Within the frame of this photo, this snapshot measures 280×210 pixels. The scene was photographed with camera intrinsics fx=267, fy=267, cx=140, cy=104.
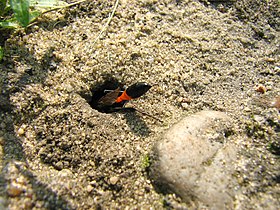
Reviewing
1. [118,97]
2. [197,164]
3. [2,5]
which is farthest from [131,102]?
[2,5]

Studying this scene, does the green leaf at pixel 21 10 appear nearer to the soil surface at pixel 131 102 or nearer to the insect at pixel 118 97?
the soil surface at pixel 131 102

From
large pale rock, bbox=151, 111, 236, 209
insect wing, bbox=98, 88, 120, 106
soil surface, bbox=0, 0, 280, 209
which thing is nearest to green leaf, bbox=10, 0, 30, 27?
soil surface, bbox=0, 0, 280, 209

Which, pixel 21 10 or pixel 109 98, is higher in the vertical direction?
pixel 21 10

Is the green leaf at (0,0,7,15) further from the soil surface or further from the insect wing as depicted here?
the insect wing

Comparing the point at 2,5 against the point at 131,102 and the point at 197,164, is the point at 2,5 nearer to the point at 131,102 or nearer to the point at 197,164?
the point at 131,102

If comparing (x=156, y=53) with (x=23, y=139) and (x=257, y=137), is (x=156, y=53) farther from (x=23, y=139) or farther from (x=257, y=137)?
(x=23, y=139)

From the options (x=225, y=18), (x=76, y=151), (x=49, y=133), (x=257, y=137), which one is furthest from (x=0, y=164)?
(x=225, y=18)

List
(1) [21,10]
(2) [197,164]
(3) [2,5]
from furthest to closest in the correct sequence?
(3) [2,5], (1) [21,10], (2) [197,164]

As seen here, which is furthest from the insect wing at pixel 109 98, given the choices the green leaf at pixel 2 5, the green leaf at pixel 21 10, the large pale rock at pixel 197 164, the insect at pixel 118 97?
the green leaf at pixel 2 5
